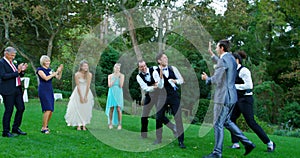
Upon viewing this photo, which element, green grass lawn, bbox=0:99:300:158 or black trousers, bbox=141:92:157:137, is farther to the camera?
black trousers, bbox=141:92:157:137

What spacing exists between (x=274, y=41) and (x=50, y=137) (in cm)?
2308

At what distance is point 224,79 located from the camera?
5547mm

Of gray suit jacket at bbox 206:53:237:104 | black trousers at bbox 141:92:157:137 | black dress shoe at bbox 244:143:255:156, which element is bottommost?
black dress shoe at bbox 244:143:255:156

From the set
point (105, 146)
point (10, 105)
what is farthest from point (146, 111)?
point (10, 105)

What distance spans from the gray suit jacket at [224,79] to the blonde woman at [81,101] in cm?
366

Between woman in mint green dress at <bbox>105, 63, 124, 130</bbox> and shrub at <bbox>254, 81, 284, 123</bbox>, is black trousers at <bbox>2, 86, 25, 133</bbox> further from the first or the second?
shrub at <bbox>254, 81, 284, 123</bbox>

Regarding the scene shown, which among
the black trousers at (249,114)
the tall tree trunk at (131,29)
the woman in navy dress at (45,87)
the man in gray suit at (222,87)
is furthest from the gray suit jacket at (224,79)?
the tall tree trunk at (131,29)

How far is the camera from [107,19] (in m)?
18.2

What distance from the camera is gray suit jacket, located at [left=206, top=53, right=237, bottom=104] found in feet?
18.1

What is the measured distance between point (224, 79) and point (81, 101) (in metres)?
3.94

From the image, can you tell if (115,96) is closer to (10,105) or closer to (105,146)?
(105,146)

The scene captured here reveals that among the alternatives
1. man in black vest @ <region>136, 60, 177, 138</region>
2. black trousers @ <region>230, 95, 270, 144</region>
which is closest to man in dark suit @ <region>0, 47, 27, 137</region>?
man in black vest @ <region>136, 60, 177, 138</region>

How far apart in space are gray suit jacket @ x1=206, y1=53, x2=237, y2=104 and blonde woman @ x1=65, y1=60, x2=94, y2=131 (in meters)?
3.66

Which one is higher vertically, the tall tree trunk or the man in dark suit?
the tall tree trunk
